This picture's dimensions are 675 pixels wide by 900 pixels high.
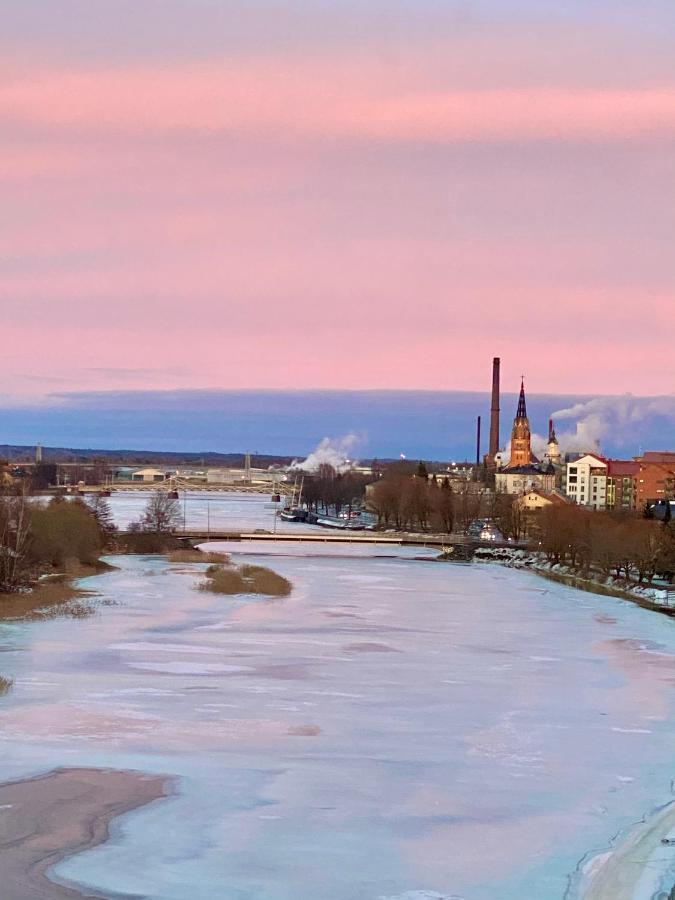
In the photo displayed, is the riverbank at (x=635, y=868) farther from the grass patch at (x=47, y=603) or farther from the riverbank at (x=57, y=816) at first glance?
the grass patch at (x=47, y=603)

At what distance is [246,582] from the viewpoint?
48.0 m

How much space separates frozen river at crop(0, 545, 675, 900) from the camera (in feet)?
42.4

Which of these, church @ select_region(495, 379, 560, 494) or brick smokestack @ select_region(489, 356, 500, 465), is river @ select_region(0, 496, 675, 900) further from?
brick smokestack @ select_region(489, 356, 500, 465)

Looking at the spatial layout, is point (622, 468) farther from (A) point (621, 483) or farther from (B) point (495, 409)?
(B) point (495, 409)

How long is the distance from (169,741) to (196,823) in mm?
3918

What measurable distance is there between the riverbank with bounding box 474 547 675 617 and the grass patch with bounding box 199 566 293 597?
11.7 m

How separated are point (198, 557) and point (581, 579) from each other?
18.3 metres

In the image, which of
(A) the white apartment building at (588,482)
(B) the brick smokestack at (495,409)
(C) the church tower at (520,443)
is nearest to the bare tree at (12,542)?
(A) the white apartment building at (588,482)

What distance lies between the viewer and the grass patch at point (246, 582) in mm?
44812

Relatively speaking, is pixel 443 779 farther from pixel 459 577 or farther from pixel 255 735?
pixel 459 577

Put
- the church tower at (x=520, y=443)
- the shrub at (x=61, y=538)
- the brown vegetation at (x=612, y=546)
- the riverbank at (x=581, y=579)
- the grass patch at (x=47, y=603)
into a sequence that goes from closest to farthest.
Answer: the grass patch at (x=47, y=603) → the riverbank at (x=581, y=579) → the shrub at (x=61, y=538) → the brown vegetation at (x=612, y=546) → the church tower at (x=520, y=443)

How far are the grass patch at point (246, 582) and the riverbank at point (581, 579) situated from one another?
11.7 meters

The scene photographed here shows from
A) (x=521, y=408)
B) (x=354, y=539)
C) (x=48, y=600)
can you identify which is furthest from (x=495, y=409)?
(x=48, y=600)

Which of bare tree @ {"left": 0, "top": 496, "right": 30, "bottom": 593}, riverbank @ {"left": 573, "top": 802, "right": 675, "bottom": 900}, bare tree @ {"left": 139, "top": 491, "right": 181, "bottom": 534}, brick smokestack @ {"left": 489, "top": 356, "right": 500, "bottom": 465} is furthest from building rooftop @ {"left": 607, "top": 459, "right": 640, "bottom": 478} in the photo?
riverbank @ {"left": 573, "top": 802, "right": 675, "bottom": 900}
